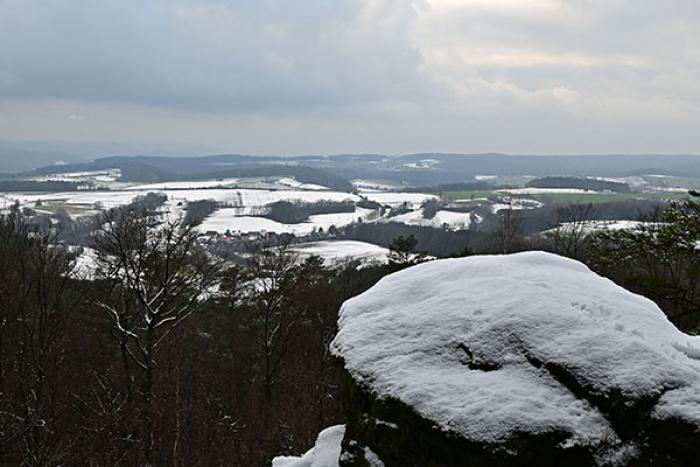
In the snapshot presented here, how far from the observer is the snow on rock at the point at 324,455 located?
7379mm

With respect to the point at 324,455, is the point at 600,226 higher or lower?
higher

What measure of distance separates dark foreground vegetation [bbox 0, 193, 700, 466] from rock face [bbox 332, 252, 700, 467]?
19.1 ft

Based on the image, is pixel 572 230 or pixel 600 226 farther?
pixel 572 230

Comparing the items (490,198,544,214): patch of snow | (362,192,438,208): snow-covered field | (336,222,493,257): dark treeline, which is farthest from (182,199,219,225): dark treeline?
(490,198,544,214): patch of snow

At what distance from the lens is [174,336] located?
23.5m

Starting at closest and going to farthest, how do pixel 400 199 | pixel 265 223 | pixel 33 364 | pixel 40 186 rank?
pixel 33 364 < pixel 265 223 < pixel 400 199 < pixel 40 186

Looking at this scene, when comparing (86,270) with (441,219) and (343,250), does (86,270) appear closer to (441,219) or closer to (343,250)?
(343,250)

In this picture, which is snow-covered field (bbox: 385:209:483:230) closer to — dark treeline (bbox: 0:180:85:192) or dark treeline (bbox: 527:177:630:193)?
dark treeline (bbox: 527:177:630:193)

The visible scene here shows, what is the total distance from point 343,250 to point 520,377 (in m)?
73.4

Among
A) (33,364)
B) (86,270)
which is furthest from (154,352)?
(86,270)

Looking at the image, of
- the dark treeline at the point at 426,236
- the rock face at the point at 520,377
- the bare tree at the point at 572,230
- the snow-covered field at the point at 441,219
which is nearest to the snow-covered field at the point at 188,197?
the snow-covered field at the point at 441,219

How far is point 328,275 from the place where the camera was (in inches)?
1393

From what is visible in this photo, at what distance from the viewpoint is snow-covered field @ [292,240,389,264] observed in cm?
6912

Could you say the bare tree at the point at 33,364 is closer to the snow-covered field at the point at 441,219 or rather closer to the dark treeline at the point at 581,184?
the snow-covered field at the point at 441,219
